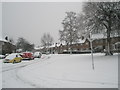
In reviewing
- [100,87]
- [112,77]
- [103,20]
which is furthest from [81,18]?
[100,87]

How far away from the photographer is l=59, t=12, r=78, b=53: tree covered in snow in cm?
5012

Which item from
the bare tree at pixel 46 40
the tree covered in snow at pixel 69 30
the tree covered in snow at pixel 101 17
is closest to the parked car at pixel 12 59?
the tree covered in snow at pixel 101 17

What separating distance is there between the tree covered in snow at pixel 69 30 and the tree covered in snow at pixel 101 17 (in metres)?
25.9

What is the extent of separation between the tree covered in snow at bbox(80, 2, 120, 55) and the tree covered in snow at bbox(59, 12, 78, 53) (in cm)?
2586

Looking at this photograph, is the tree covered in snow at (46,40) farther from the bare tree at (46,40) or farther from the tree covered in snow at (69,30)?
the tree covered in snow at (69,30)

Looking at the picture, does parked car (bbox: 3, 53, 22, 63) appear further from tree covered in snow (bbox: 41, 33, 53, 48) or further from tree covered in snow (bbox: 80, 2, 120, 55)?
tree covered in snow (bbox: 41, 33, 53, 48)

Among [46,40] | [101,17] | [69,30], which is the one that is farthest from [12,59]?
[46,40]

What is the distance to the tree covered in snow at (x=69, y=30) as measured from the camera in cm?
5012

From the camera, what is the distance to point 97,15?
22.5m

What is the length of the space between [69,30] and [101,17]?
2853 centimetres

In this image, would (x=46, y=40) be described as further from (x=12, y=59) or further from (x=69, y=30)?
(x=12, y=59)

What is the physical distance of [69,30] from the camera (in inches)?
2003

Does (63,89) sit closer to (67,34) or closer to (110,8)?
(110,8)

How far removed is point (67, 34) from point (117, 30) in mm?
28830
